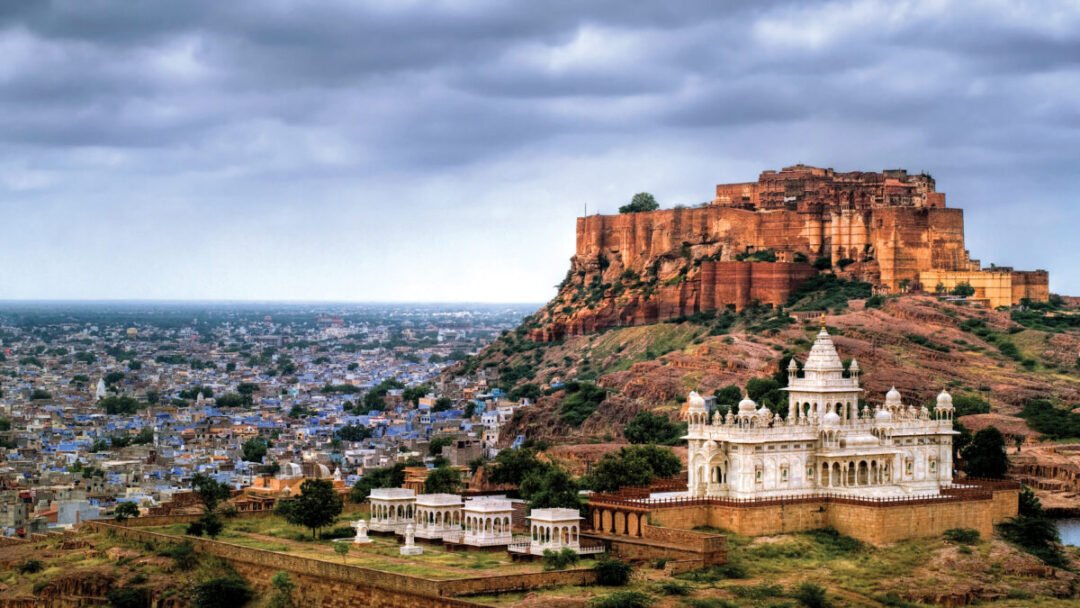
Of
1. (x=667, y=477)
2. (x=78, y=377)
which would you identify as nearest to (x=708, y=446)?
(x=667, y=477)

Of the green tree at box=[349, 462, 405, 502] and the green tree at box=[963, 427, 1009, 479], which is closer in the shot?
the green tree at box=[963, 427, 1009, 479]

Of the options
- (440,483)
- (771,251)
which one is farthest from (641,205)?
(440,483)

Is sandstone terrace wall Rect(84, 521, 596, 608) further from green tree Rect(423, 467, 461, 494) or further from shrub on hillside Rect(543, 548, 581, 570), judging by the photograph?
green tree Rect(423, 467, 461, 494)

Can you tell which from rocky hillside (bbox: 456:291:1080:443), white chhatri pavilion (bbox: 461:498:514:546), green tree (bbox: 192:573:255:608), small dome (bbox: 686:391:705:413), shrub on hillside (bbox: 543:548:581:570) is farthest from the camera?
rocky hillside (bbox: 456:291:1080:443)

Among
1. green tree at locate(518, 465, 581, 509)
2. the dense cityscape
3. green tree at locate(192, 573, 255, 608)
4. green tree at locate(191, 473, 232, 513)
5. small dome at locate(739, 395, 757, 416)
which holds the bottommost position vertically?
green tree at locate(192, 573, 255, 608)

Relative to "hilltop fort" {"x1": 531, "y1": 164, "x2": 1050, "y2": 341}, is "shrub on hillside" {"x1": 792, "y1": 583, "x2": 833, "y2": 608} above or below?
below

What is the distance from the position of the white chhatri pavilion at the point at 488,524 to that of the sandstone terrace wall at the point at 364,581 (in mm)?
5099

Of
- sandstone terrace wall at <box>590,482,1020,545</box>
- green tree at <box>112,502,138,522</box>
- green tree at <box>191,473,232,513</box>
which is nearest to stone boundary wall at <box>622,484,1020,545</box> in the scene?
sandstone terrace wall at <box>590,482,1020,545</box>

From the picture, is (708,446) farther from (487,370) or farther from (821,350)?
(487,370)

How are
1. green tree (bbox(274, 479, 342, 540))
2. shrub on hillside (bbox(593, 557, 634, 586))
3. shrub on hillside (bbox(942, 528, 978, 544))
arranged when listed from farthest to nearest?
green tree (bbox(274, 479, 342, 540)) → shrub on hillside (bbox(942, 528, 978, 544)) → shrub on hillside (bbox(593, 557, 634, 586))

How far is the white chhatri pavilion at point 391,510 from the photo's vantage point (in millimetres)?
62812

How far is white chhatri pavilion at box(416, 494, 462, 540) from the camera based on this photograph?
60.8m

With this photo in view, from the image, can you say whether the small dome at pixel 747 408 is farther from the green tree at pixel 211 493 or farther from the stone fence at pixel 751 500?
the green tree at pixel 211 493

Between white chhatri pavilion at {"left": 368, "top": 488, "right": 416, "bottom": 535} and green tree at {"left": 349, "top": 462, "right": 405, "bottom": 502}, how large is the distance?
25.4 ft
